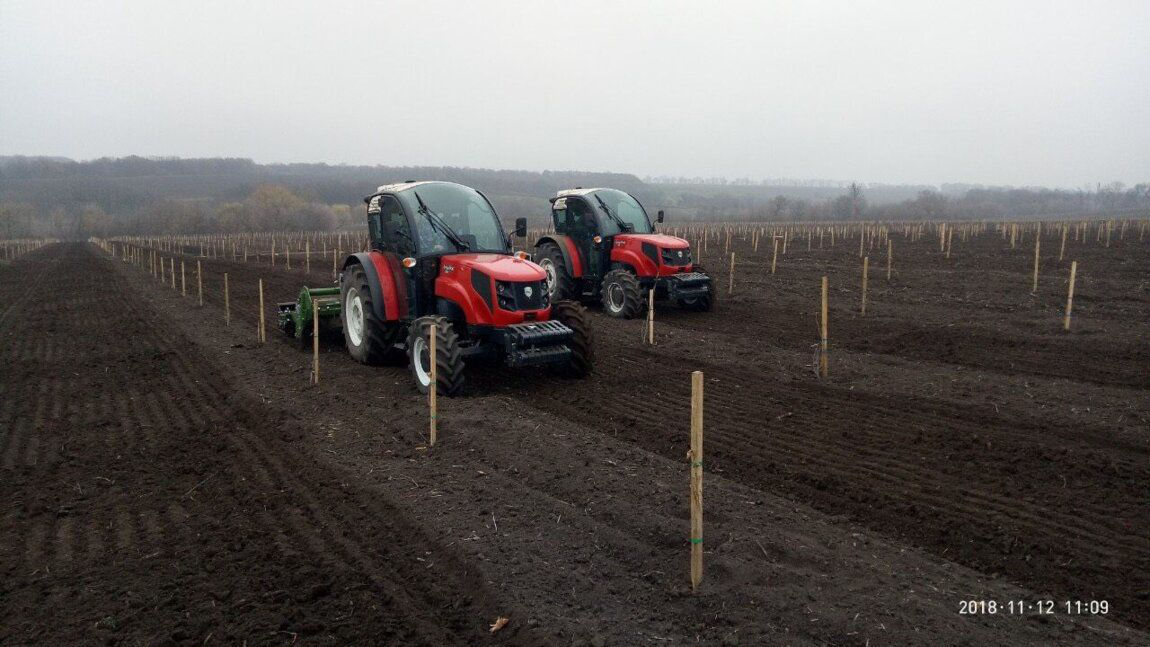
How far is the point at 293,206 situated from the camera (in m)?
97.6

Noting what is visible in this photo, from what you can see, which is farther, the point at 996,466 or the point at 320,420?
the point at 320,420

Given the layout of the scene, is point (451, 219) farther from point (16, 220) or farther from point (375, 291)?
point (16, 220)

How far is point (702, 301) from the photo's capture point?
15.1m

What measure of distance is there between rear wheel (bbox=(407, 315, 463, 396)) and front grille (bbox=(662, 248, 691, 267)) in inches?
258

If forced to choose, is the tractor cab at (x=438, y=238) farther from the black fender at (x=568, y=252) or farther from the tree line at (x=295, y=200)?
the tree line at (x=295, y=200)

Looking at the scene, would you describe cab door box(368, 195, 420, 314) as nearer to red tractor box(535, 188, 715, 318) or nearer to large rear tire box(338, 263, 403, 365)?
large rear tire box(338, 263, 403, 365)

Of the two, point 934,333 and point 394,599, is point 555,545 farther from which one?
point 934,333

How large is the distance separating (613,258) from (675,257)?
1.19 m

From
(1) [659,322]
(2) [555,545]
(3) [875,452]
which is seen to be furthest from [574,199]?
(2) [555,545]

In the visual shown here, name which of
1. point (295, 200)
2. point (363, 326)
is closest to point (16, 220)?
point (295, 200)

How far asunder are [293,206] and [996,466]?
10079cm

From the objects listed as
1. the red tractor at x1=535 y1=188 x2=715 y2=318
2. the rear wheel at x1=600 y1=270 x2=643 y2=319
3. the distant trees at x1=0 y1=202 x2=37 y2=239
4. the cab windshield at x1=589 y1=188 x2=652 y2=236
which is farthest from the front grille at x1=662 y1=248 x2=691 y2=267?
the distant trees at x1=0 y1=202 x2=37 y2=239

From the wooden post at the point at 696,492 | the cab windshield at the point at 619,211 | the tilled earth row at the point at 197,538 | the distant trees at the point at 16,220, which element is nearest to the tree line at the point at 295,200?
the distant trees at the point at 16,220

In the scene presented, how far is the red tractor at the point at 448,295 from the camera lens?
28.2ft
